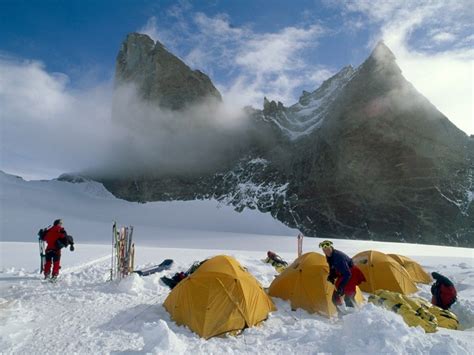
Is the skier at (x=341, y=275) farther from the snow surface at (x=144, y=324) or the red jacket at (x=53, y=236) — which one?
the red jacket at (x=53, y=236)

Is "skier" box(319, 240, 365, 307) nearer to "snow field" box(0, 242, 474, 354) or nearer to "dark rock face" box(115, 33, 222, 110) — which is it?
"snow field" box(0, 242, 474, 354)

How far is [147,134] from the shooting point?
325 feet

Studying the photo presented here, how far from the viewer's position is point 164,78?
9969cm

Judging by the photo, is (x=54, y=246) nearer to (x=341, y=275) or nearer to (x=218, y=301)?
(x=218, y=301)

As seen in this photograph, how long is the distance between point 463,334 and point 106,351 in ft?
22.0

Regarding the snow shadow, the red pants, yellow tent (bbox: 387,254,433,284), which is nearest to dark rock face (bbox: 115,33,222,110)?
the red pants

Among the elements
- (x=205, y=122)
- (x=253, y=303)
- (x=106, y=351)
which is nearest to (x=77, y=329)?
(x=106, y=351)

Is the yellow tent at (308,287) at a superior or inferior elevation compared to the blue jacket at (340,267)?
inferior

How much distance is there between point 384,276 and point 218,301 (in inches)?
275

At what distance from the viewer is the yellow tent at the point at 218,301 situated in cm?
714

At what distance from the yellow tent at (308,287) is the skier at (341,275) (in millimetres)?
244

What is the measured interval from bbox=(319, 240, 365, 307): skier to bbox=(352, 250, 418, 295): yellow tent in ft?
11.2

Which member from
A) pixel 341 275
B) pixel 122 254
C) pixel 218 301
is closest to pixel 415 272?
pixel 341 275

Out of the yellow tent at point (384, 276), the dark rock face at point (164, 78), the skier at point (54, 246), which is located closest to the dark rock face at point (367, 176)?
the dark rock face at point (164, 78)
